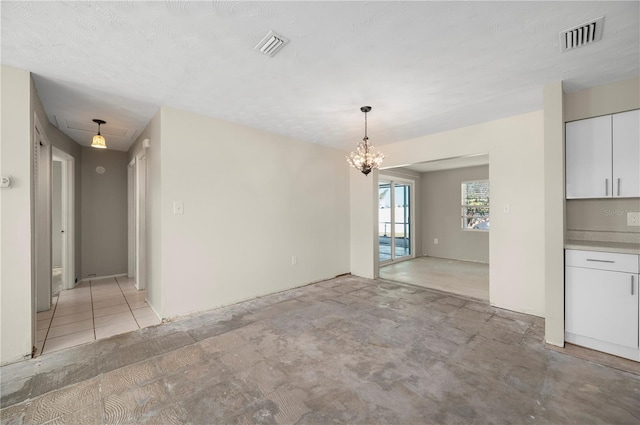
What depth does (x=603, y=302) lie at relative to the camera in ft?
7.96

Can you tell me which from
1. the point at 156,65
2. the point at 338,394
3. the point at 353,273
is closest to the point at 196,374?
the point at 338,394

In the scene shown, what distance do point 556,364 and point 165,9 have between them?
154 inches

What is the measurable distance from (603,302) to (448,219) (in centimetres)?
496

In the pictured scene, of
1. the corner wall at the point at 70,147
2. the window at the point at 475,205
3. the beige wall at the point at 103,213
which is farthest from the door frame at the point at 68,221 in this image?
the window at the point at 475,205

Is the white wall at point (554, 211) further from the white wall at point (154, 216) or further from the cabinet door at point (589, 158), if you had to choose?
the white wall at point (154, 216)

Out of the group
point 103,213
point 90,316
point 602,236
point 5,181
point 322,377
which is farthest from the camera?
point 103,213

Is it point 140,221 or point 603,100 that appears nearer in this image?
point 603,100

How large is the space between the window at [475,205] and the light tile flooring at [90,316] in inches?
275

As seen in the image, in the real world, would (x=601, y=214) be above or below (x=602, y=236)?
above

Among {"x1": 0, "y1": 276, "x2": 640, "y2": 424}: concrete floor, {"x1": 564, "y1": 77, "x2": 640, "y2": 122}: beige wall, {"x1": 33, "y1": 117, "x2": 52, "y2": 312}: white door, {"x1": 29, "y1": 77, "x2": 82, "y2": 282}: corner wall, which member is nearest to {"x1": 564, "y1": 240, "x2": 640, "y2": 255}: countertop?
{"x1": 0, "y1": 276, "x2": 640, "y2": 424}: concrete floor

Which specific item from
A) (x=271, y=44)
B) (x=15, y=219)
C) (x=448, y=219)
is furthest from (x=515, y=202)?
(x=15, y=219)

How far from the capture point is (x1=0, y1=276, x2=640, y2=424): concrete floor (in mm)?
1742

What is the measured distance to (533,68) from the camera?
235 centimetres

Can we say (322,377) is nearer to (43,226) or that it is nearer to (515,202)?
(515,202)
